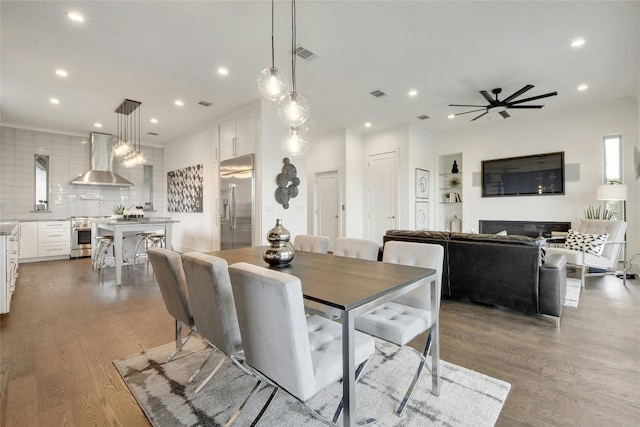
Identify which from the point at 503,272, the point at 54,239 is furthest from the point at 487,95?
the point at 54,239

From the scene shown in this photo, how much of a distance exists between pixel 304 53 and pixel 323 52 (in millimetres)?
227

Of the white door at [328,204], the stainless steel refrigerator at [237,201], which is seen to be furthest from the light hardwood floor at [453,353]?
the white door at [328,204]

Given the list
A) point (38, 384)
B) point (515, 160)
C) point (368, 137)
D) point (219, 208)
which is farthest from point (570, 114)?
point (38, 384)

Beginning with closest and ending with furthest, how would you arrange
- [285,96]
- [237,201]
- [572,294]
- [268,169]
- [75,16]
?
[285,96], [75,16], [572,294], [268,169], [237,201]

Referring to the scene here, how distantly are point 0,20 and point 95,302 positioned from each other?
3.01m

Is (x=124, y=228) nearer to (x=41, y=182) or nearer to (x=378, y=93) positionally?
(x=41, y=182)

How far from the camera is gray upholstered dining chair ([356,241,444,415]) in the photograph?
1702 mm

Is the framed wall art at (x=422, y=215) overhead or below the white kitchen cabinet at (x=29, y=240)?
overhead

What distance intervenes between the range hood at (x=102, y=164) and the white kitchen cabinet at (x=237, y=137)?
303 centimetres

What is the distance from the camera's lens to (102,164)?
7.10 meters

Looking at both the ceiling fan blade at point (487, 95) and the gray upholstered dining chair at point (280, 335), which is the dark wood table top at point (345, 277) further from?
the ceiling fan blade at point (487, 95)

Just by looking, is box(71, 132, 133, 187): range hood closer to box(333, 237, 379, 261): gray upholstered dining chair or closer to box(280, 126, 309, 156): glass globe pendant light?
box(280, 126, 309, 156): glass globe pendant light

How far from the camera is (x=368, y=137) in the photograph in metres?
7.31

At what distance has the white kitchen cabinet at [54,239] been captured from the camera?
244 inches
